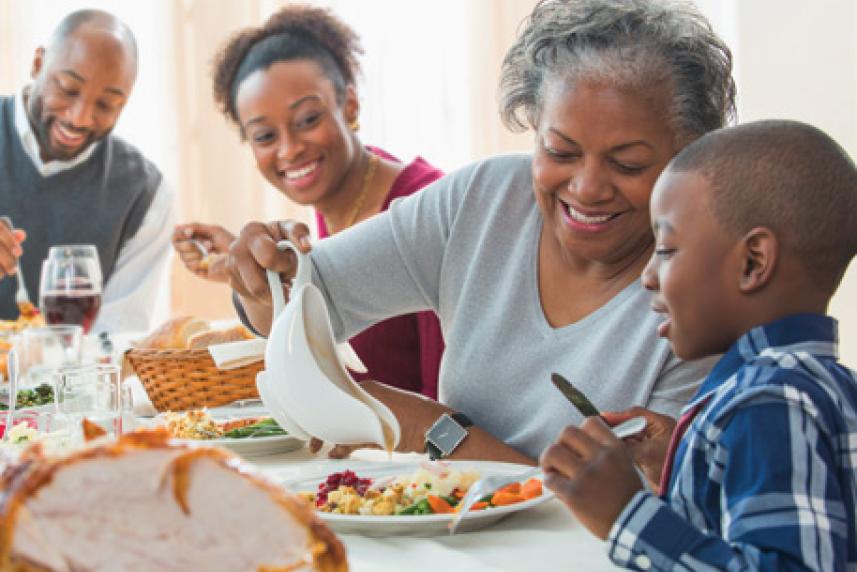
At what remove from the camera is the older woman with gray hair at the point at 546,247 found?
1513mm

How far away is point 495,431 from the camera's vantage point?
5.57 feet

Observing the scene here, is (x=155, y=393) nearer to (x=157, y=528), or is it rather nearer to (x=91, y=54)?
(x=157, y=528)

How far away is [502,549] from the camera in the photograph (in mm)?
1084

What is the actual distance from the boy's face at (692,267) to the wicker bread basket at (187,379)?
1.04m

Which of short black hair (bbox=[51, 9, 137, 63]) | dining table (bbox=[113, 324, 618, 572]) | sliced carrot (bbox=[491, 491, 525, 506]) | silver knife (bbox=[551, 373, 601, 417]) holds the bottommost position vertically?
dining table (bbox=[113, 324, 618, 572])

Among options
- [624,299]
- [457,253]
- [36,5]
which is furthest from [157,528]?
[36,5]

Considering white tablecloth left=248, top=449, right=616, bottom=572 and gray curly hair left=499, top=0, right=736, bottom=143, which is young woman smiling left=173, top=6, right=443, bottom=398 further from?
white tablecloth left=248, top=449, right=616, bottom=572

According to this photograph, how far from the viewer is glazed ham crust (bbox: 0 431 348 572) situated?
0.64 meters

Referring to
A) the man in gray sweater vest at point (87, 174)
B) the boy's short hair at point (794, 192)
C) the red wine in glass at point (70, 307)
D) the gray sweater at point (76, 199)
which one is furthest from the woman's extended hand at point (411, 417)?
the gray sweater at point (76, 199)

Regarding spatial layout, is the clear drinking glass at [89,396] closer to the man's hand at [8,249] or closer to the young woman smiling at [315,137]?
the young woman smiling at [315,137]

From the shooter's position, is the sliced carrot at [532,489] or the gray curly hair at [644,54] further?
the gray curly hair at [644,54]

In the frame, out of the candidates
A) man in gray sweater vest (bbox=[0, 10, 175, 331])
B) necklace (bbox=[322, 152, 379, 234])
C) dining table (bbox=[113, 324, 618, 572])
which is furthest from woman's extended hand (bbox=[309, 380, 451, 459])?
man in gray sweater vest (bbox=[0, 10, 175, 331])

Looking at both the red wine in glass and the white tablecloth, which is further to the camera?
the red wine in glass

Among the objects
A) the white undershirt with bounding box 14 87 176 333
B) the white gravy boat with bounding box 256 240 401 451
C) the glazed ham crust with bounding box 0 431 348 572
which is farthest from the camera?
the white undershirt with bounding box 14 87 176 333
